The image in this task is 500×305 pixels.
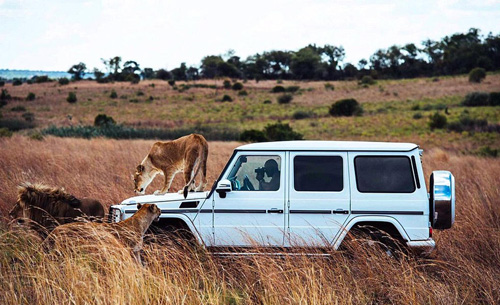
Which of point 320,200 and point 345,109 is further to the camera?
point 345,109

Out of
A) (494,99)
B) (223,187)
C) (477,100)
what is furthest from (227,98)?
(223,187)

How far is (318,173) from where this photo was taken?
287 inches

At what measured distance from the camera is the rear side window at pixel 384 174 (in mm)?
7160

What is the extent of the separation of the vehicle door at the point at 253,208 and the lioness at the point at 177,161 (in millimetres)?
813

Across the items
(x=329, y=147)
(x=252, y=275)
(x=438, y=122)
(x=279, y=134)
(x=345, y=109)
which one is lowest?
(x=438, y=122)

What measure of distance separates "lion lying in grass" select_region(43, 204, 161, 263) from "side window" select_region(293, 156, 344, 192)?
1.81 meters

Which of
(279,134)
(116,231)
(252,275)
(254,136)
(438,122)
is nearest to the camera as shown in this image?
(116,231)

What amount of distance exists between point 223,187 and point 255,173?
54 centimetres

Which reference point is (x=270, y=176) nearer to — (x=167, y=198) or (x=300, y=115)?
(x=167, y=198)

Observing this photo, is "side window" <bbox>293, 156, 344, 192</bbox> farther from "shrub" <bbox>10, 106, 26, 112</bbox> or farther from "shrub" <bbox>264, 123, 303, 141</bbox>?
"shrub" <bbox>10, 106, 26, 112</bbox>

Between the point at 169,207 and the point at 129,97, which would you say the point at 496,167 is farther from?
the point at 129,97

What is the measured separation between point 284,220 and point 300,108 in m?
47.5

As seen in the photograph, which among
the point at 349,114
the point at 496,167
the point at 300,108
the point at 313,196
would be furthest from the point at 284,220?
the point at 300,108

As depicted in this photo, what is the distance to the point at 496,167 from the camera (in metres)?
18.0
